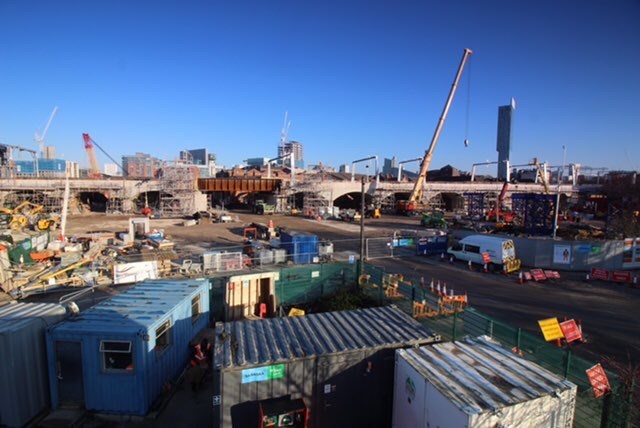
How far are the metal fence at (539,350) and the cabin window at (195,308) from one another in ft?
21.0

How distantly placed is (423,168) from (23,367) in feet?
206

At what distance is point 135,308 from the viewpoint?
29.8 feet

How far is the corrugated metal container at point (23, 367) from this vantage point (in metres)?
7.32

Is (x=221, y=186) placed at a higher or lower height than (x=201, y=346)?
higher

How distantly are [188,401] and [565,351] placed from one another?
8.51 metres

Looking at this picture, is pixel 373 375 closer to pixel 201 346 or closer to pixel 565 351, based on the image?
pixel 565 351

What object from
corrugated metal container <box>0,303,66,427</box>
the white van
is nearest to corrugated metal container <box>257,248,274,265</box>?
corrugated metal container <box>0,303,66,427</box>

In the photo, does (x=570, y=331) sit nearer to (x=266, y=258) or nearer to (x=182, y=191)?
(x=266, y=258)

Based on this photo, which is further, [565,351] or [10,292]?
[10,292]

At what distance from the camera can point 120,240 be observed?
94.8ft

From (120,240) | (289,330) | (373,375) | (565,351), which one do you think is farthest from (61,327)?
(120,240)

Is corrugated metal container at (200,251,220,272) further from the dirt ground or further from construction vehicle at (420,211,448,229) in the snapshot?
construction vehicle at (420,211,448,229)

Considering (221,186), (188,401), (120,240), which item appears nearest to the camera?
(188,401)

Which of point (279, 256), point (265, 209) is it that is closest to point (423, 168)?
point (265, 209)
